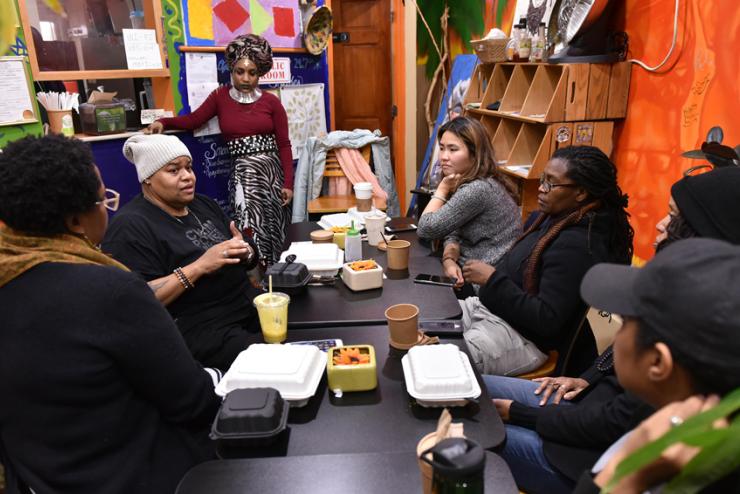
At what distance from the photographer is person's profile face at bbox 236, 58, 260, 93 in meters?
3.64

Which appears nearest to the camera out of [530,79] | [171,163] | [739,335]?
[739,335]

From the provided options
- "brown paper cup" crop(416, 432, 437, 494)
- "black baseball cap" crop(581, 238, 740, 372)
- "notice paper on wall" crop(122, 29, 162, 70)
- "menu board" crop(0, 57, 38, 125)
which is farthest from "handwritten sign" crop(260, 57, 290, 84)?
"black baseball cap" crop(581, 238, 740, 372)

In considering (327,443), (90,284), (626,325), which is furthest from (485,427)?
(90,284)

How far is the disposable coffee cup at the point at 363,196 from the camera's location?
2.89 metres

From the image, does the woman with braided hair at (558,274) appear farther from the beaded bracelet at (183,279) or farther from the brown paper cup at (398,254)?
the beaded bracelet at (183,279)

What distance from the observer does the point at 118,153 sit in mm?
3260

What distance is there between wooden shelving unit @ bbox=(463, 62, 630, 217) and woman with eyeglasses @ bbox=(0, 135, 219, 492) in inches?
99.5

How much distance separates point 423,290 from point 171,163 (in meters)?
1.09

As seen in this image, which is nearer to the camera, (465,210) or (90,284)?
(90,284)

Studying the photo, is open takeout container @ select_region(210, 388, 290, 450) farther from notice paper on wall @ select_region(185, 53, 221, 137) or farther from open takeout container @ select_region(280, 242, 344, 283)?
notice paper on wall @ select_region(185, 53, 221, 137)

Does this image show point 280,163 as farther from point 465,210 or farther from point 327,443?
point 327,443

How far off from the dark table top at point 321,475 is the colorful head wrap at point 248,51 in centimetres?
309

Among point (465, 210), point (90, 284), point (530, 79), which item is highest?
point (530, 79)

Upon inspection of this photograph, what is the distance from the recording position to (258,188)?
389 cm
